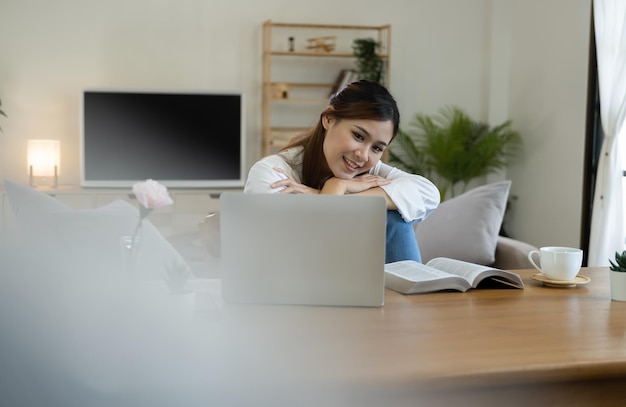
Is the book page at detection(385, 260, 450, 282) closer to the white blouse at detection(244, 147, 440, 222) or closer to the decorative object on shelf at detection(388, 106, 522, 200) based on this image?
the white blouse at detection(244, 147, 440, 222)

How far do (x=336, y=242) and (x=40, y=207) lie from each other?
2.08 ft

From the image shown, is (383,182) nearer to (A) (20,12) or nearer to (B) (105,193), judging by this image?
(B) (105,193)

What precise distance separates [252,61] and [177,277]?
15.6 ft

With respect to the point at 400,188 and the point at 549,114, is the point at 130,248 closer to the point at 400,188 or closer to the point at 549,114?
the point at 400,188

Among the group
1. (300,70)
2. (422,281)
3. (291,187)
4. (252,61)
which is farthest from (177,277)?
(300,70)

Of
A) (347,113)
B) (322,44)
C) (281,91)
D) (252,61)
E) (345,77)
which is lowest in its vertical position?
(347,113)

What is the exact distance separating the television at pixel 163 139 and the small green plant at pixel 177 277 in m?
4.42

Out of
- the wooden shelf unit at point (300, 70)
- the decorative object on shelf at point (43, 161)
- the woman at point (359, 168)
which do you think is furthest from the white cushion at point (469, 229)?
the decorative object on shelf at point (43, 161)

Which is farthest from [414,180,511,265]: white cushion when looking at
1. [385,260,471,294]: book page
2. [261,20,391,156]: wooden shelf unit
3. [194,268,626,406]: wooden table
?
[261,20,391,156]: wooden shelf unit

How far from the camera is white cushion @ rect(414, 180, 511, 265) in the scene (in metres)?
3.08

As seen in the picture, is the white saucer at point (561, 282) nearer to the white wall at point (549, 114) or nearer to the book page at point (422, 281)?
the book page at point (422, 281)

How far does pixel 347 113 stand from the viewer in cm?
216

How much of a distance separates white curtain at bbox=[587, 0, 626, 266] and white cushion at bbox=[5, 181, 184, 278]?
11.4ft

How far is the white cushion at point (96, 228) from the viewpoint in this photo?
94 centimetres
